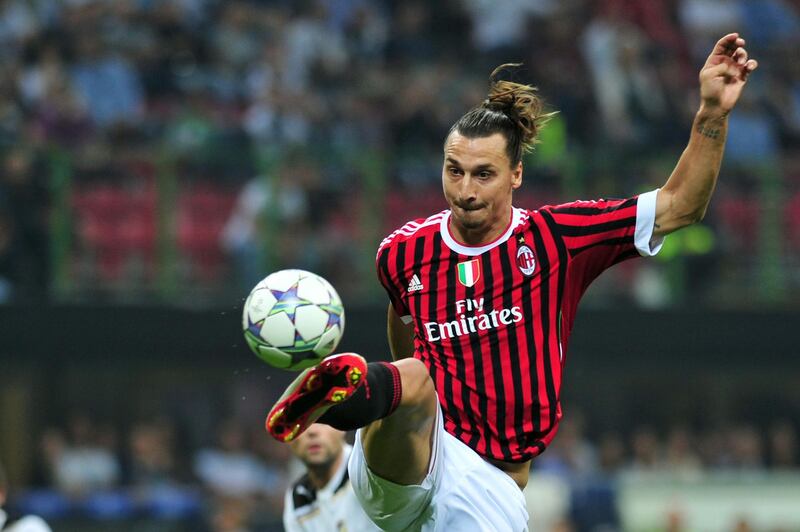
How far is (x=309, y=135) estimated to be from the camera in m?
12.9

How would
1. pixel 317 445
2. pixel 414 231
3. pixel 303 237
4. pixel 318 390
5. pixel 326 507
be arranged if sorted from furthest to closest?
pixel 303 237
pixel 326 507
pixel 317 445
pixel 414 231
pixel 318 390

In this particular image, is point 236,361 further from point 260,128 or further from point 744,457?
point 744,457

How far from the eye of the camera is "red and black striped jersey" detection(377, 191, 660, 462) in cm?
530

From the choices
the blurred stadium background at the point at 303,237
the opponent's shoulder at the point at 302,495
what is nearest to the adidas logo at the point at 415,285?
the opponent's shoulder at the point at 302,495

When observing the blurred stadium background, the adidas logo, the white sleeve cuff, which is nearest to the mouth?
the adidas logo

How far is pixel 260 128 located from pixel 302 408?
26.7 feet

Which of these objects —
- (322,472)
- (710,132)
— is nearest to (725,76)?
(710,132)

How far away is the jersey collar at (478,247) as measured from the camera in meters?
5.39

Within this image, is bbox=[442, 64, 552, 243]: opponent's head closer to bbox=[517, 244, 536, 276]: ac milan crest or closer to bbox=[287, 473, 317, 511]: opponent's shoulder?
bbox=[517, 244, 536, 276]: ac milan crest

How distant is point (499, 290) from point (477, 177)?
443 mm

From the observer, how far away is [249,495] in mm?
12289

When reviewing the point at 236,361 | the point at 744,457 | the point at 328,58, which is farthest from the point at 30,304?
the point at 744,457

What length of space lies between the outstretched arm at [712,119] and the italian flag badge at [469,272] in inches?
31.7

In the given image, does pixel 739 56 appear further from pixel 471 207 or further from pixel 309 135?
pixel 309 135
